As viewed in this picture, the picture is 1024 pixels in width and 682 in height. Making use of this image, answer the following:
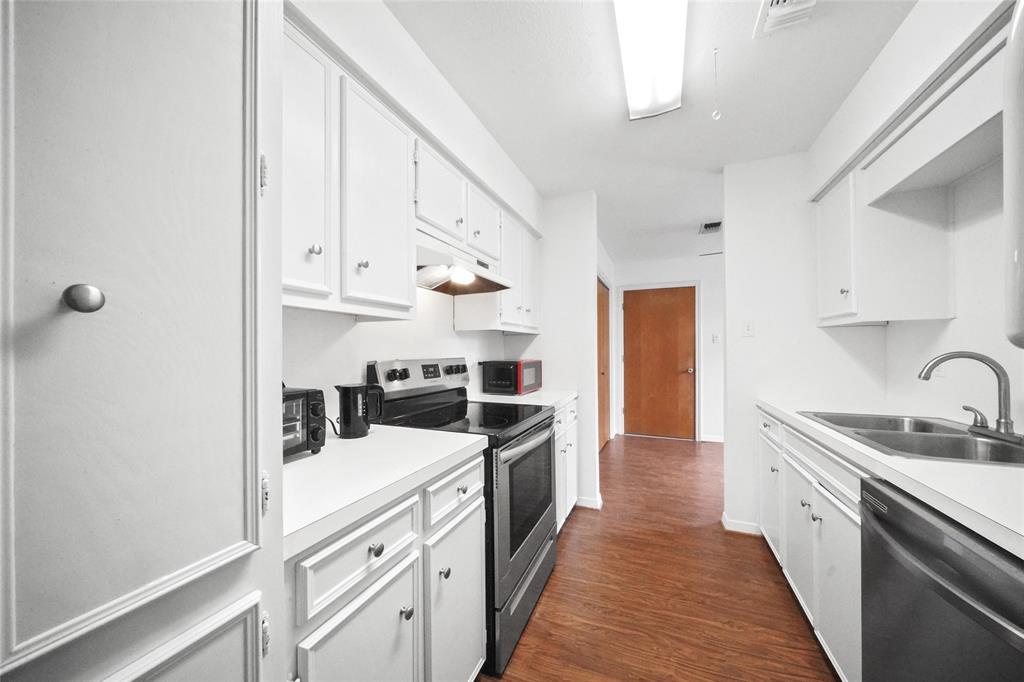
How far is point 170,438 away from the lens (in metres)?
0.52

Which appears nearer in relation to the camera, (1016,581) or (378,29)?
(1016,581)

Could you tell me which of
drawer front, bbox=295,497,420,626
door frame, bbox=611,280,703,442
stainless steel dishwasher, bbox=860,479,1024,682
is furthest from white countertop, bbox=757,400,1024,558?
door frame, bbox=611,280,703,442

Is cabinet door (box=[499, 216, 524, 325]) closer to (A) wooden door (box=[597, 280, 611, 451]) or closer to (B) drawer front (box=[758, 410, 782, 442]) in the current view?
(B) drawer front (box=[758, 410, 782, 442])

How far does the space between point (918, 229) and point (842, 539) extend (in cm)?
145

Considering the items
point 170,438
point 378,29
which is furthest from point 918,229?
point 170,438

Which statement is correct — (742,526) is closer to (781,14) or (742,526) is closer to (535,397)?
(535,397)

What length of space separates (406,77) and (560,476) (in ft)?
7.16

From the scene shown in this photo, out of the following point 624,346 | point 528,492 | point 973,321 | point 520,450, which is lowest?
point 528,492

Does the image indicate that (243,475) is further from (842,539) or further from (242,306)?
(842,539)

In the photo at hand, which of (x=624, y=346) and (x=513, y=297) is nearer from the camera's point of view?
(x=513, y=297)

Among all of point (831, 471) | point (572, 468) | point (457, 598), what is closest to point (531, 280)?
point (572, 468)

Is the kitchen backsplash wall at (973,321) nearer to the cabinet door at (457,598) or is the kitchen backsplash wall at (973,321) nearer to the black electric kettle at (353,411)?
the cabinet door at (457,598)

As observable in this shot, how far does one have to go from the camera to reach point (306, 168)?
108 cm

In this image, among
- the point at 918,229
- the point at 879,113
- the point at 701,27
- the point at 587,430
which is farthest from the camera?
the point at 587,430
